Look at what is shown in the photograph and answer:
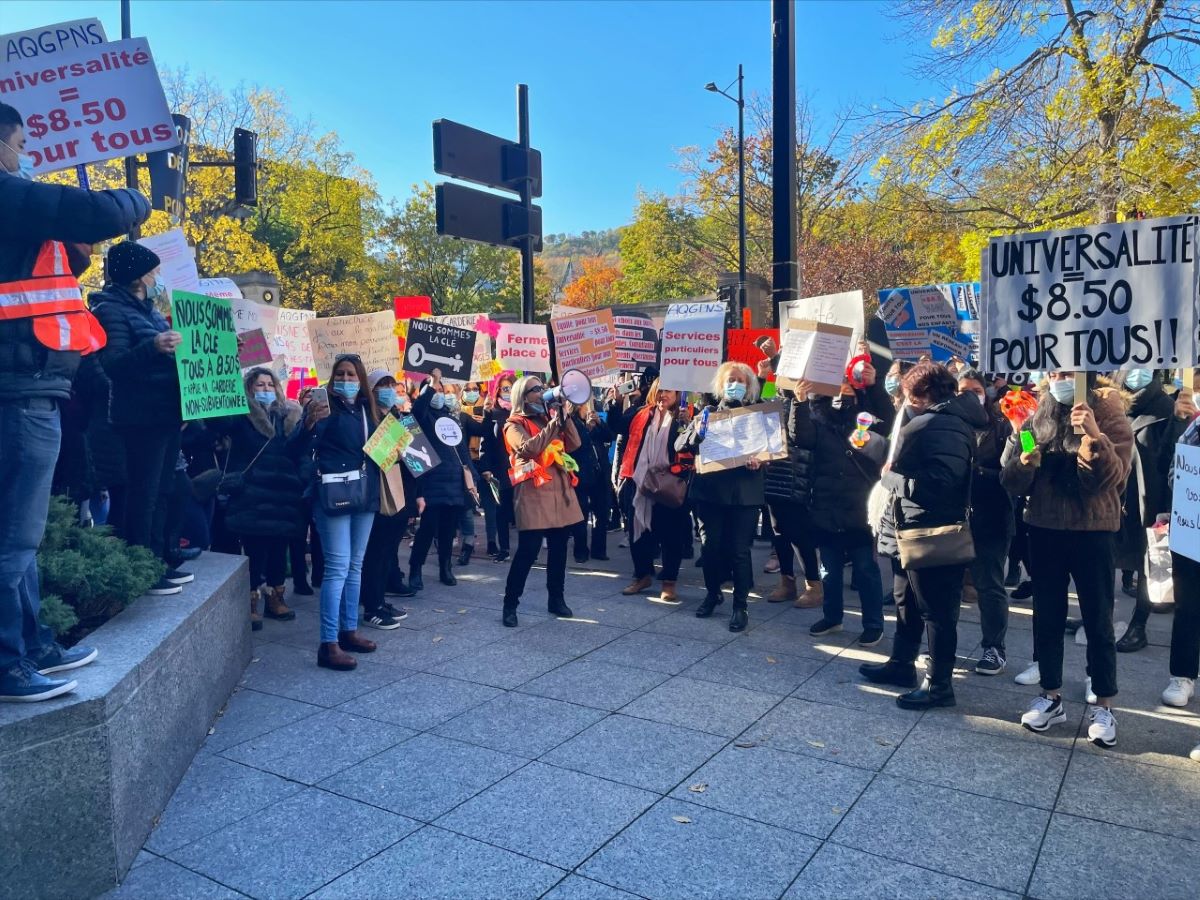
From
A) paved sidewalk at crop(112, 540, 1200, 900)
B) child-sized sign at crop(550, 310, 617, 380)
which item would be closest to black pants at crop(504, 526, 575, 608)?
paved sidewalk at crop(112, 540, 1200, 900)

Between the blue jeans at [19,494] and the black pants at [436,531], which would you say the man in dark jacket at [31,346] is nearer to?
the blue jeans at [19,494]

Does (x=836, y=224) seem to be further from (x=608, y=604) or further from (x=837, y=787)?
(x=837, y=787)

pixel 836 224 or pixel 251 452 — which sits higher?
pixel 836 224

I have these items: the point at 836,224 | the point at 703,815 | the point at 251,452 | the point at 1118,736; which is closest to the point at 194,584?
the point at 251,452

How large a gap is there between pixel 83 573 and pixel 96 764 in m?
1.22

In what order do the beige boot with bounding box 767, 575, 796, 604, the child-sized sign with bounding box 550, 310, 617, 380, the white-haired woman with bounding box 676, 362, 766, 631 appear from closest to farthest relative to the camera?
the white-haired woman with bounding box 676, 362, 766, 631 → the beige boot with bounding box 767, 575, 796, 604 → the child-sized sign with bounding box 550, 310, 617, 380

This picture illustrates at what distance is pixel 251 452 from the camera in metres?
7.00

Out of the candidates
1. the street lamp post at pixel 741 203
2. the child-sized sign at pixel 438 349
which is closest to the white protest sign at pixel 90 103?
the child-sized sign at pixel 438 349

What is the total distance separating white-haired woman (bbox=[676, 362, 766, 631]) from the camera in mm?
6879

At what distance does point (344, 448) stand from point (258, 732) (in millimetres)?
1900

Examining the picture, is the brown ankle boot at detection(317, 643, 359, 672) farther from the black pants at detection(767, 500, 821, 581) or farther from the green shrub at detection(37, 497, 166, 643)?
the black pants at detection(767, 500, 821, 581)

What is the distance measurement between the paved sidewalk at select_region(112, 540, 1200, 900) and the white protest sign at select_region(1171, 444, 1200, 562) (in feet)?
3.41

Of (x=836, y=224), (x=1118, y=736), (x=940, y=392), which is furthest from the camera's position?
(x=836, y=224)

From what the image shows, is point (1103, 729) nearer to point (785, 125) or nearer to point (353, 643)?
point (353, 643)
